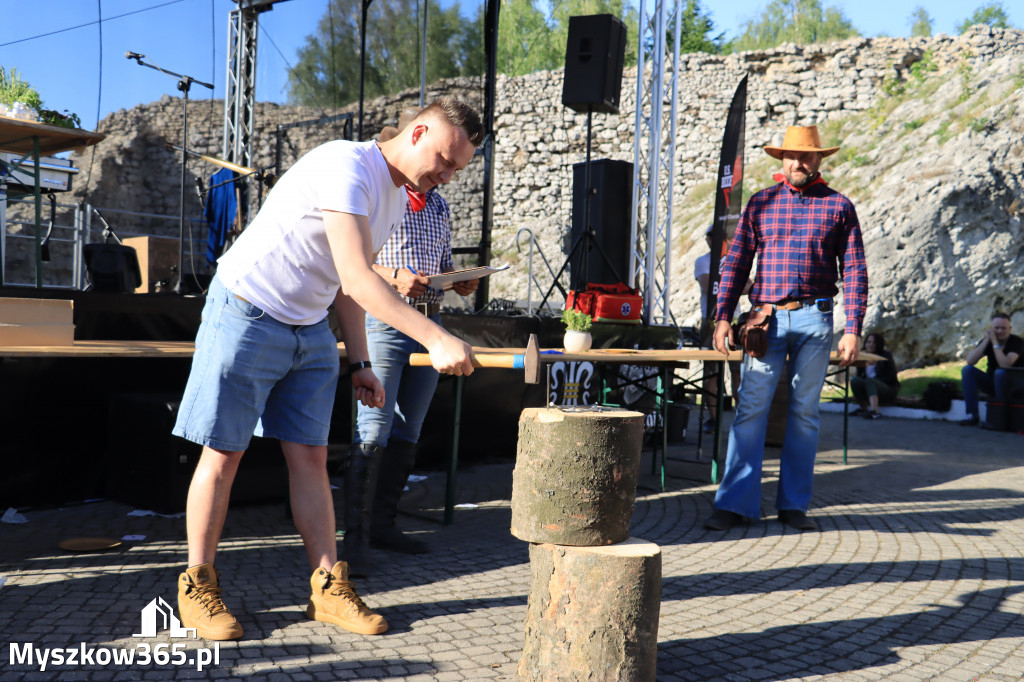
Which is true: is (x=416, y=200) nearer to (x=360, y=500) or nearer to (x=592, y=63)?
(x=360, y=500)

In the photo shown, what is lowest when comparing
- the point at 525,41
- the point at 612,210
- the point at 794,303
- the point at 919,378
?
the point at 919,378

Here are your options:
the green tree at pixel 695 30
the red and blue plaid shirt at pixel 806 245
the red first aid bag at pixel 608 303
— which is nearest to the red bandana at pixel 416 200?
the red and blue plaid shirt at pixel 806 245

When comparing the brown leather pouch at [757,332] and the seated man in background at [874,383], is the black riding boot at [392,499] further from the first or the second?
the seated man in background at [874,383]

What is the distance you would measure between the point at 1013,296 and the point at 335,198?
12.9 metres

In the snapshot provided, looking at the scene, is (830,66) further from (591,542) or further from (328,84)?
(591,542)

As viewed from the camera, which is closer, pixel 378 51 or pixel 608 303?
pixel 608 303

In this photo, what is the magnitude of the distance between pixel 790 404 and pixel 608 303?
1988mm

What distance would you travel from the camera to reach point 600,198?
33.5 ft

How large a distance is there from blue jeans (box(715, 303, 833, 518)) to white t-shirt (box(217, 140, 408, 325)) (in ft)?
8.04

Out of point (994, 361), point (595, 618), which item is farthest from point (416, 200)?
point (994, 361)

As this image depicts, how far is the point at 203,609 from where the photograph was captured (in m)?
2.38

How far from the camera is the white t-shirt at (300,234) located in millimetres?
2223

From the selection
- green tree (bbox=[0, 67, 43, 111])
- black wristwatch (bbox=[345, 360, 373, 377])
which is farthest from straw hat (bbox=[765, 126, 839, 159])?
green tree (bbox=[0, 67, 43, 111])

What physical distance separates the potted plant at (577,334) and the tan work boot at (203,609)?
2.28 meters
